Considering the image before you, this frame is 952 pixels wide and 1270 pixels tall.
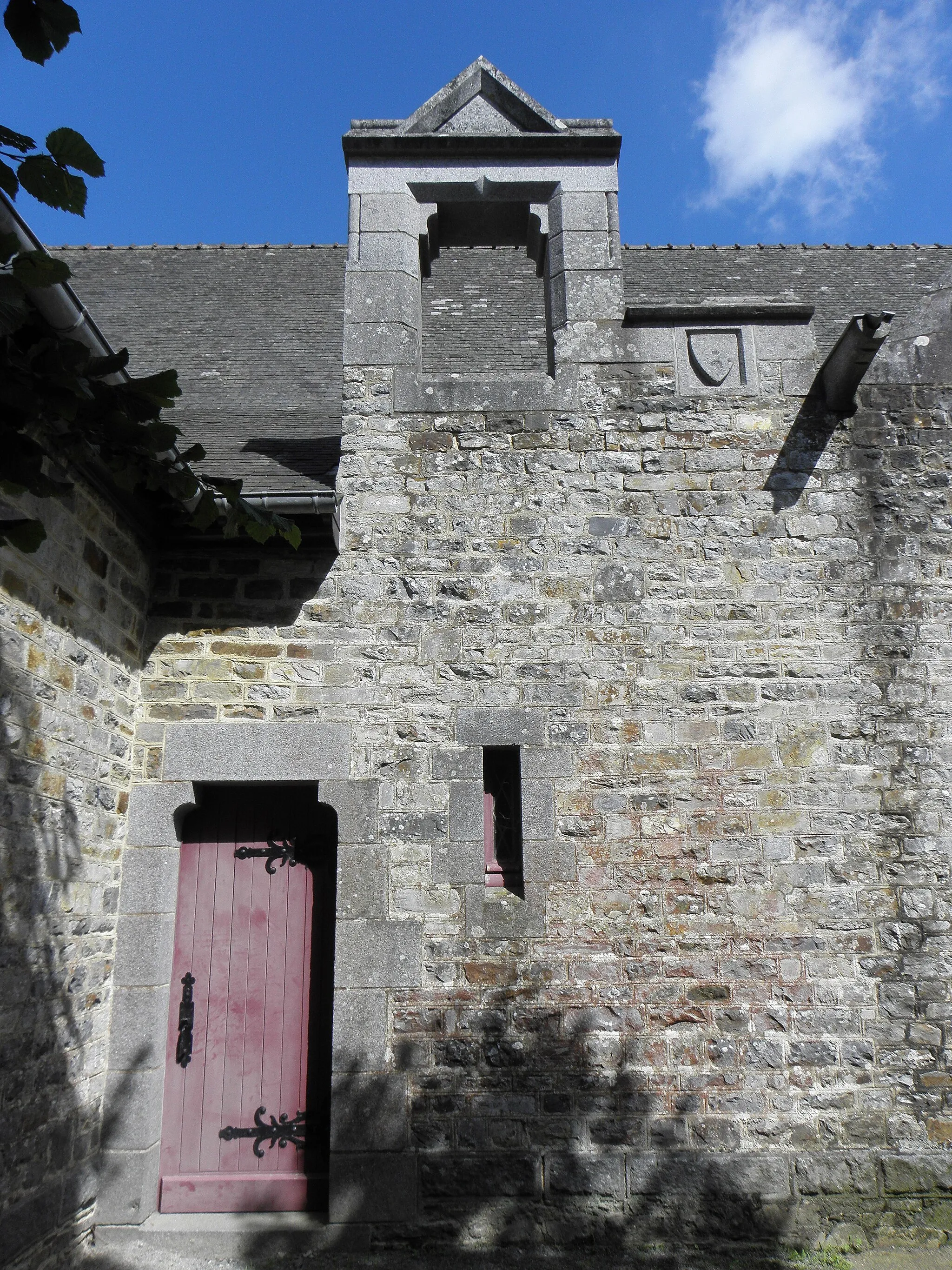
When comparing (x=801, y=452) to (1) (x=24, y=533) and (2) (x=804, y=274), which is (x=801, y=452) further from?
(2) (x=804, y=274)

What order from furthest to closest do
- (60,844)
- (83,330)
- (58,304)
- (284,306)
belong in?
(284,306)
(60,844)
(83,330)
(58,304)

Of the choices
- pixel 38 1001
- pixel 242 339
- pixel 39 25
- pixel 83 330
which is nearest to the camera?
pixel 39 25

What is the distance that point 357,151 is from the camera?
5230 mm

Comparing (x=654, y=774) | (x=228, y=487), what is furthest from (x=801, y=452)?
(x=228, y=487)

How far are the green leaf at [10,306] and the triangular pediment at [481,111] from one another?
365 centimetres

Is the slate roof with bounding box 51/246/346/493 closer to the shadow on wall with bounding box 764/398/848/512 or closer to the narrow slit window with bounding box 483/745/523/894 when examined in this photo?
the narrow slit window with bounding box 483/745/523/894

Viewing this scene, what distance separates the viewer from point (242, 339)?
7055mm

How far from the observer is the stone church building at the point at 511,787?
162 inches

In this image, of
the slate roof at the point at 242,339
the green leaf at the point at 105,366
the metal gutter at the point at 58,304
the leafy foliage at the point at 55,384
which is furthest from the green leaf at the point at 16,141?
the slate roof at the point at 242,339

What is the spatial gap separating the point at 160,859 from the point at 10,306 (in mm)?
2990

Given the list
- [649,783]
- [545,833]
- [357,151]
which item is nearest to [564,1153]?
[545,833]

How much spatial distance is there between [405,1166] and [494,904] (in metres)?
1.12

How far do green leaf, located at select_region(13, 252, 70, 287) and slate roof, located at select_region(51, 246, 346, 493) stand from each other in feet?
7.12

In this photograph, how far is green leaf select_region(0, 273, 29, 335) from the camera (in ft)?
6.82
